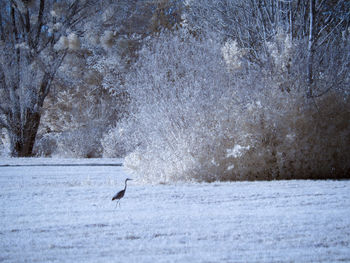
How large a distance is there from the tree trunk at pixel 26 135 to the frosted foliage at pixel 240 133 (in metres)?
6.50

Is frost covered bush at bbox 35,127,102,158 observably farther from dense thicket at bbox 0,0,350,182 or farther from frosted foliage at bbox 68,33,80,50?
dense thicket at bbox 0,0,350,182

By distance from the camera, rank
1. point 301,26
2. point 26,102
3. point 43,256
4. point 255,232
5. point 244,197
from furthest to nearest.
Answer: point 26,102 < point 301,26 < point 244,197 < point 255,232 < point 43,256

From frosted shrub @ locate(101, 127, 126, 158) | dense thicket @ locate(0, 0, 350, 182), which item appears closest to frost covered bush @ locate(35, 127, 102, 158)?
frosted shrub @ locate(101, 127, 126, 158)

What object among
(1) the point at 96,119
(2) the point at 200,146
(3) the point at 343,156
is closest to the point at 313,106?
(3) the point at 343,156

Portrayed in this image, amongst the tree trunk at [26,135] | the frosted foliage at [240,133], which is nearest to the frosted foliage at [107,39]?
the tree trunk at [26,135]

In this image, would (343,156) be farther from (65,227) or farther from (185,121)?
(65,227)

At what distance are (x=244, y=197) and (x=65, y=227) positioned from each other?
173cm

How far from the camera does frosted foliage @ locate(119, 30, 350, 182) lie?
5.18 m

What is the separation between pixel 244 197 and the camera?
155 inches

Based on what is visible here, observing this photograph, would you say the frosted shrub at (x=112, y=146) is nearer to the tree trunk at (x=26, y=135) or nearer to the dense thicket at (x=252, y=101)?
the tree trunk at (x=26, y=135)

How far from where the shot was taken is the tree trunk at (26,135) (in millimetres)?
11109

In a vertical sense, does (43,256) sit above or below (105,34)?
below

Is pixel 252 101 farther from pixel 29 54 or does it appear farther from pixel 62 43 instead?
pixel 29 54

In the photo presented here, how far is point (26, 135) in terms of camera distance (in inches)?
441
